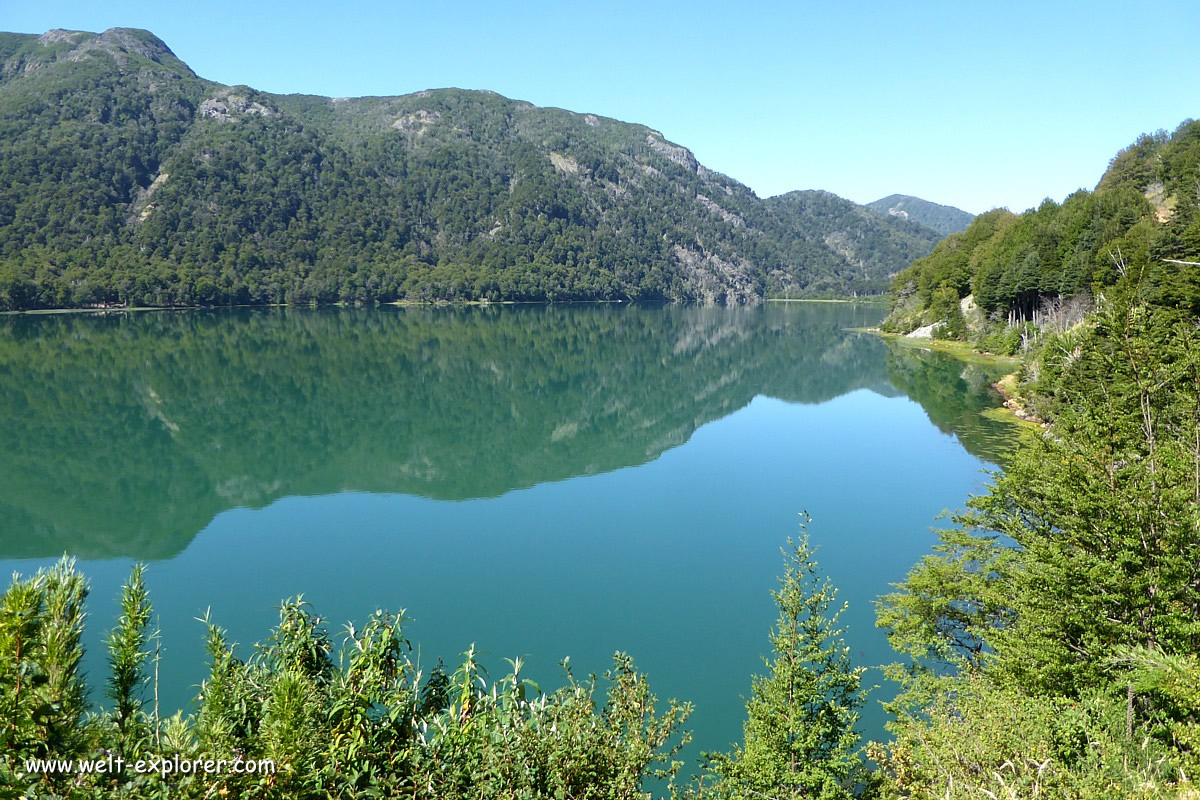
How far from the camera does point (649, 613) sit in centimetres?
2119

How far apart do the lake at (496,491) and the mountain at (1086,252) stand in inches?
408

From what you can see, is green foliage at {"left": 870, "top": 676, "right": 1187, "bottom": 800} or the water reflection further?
the water reflection

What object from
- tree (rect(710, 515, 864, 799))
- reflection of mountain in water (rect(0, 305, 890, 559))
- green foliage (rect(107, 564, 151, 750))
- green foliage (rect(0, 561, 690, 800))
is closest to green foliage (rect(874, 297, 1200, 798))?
tree (rect(710, 515, 864, 799))

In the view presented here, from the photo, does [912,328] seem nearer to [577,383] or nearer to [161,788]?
[577,383]

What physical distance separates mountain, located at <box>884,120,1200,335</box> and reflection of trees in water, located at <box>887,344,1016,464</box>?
7410mm

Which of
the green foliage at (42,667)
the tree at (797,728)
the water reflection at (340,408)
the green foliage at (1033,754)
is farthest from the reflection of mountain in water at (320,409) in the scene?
the green foliage at (1033,754)

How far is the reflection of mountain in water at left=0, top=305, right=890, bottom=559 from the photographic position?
111ft

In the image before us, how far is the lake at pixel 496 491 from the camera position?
66.7ft

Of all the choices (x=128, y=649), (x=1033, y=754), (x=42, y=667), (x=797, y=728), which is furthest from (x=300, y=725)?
(x=1033, y=754)

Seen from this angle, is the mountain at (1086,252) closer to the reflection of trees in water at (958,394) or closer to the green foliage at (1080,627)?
the reflection of trees in water at (958,394)

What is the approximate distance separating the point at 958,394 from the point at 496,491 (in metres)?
38.0

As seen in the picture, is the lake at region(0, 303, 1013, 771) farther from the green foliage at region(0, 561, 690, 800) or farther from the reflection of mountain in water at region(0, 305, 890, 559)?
the green foliage at region(0, 561, 690, 800)

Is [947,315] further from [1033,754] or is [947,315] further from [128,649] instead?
[128,649]

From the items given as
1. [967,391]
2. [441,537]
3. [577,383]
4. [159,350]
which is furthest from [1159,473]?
[159,350]
